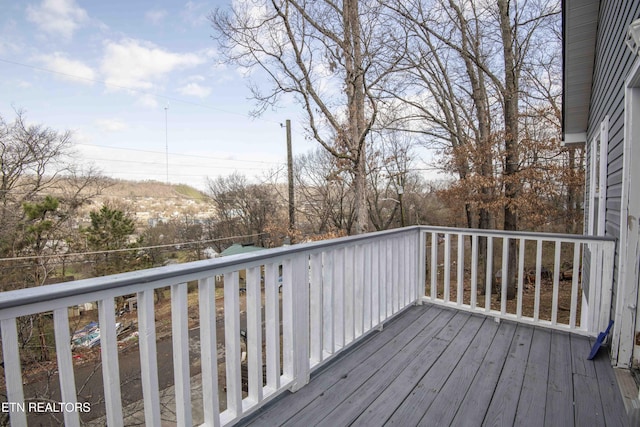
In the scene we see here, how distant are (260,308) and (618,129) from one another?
3.08 metres

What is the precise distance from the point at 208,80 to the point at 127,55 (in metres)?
3.45

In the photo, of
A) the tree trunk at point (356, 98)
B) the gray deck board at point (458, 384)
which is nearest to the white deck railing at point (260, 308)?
the gray deck board at point (458, 384)

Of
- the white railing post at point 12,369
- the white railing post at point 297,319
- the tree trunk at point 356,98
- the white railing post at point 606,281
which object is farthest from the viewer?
the tree trunk at point 356,98

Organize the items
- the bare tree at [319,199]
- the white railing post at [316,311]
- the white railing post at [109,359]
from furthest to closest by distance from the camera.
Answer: the bare tree at [319,199] → the white railing post at [316,311] → the white railing post at [109,359]

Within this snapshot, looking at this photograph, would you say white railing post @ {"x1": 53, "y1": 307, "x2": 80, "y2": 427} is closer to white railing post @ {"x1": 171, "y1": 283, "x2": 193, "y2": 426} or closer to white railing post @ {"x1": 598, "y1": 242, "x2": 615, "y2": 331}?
white railing post @ {"x1": 171, "y1": 283, "x2": 193, "y2": 426}

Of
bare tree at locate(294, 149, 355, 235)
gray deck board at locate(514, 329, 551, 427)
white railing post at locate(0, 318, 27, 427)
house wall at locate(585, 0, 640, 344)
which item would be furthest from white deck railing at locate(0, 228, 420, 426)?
bare tree at locate(294, 149, 355, 235)

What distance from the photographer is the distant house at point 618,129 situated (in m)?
2.09

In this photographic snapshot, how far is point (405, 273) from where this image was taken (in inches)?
134

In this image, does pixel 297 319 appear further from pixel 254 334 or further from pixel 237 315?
pixel 237 315

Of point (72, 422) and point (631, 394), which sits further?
point (631, 394)

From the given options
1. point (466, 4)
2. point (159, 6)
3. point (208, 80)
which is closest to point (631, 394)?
point (466, 4)

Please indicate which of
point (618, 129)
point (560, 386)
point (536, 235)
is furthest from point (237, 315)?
point (618, 129)

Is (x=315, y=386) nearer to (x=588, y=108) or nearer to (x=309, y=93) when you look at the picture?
(x=588, y=108)

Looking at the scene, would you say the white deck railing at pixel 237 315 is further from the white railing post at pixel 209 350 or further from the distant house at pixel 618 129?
the distant house at pixel 618 129
